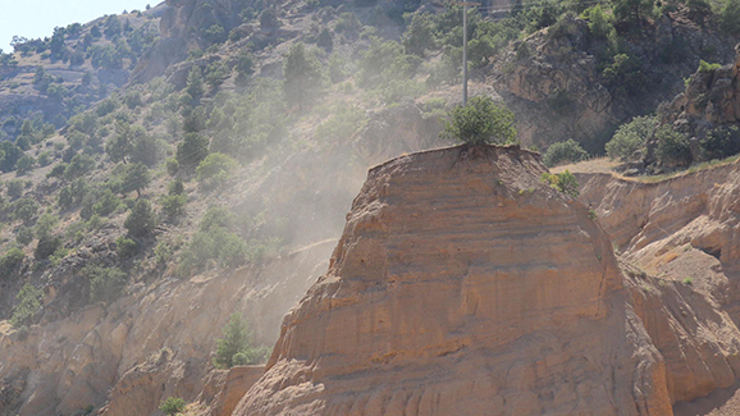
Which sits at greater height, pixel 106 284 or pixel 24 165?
pixel 24 165

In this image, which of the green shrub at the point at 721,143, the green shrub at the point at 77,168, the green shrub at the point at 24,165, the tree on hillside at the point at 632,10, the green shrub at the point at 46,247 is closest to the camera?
the green shrub at the point at 721,143

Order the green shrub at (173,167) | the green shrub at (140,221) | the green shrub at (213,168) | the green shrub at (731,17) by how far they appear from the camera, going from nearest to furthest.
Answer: the green shrub at (731,17)
the green shrub at (140,221)
the green shrub at (213,168)
the green shrub at (173,167)

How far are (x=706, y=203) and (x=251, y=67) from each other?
188 feet

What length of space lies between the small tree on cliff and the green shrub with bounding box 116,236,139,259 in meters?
26.4

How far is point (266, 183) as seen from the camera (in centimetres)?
4022

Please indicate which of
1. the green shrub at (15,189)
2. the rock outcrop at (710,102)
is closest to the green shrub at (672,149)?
the rock outcrop at (710,102)

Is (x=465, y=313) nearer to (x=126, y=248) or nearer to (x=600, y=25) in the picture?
(x=126, y=248)

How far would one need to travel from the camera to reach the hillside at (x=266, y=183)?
97.5ft

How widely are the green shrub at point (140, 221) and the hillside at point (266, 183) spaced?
0.12 metres

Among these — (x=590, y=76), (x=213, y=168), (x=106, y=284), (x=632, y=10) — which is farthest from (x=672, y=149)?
(x=213, y=168)

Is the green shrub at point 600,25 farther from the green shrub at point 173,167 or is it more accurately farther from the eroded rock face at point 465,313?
the green shrub at point 173,167

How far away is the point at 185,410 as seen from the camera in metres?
24.8

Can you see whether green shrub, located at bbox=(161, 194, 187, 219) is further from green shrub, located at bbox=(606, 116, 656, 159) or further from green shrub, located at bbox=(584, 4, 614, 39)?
green shrub, located at bbox=(584, 4, 614, 39)

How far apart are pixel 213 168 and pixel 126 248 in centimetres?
1013
